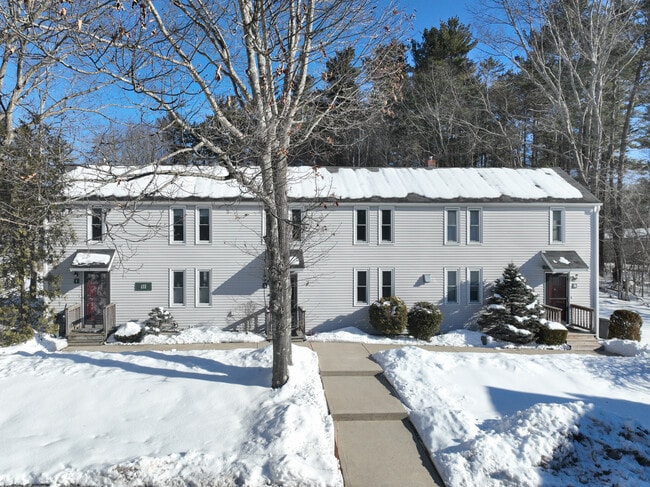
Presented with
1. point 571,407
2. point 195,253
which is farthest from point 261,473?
point 195,253

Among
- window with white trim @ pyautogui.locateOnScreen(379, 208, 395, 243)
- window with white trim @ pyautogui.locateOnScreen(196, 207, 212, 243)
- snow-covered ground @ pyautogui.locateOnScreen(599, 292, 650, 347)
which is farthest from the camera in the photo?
snow-covered ground @ pyautogui.locateOnScreen(599, 292, 650, 347)

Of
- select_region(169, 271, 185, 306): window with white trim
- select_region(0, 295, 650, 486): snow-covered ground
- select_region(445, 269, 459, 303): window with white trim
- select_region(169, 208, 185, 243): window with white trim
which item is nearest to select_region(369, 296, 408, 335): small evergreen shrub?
select_region(445, 269, 459, 303): window with white trim

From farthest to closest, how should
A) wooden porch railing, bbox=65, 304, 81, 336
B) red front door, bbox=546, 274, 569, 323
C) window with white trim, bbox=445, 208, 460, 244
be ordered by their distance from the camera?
red front door, bbox=546, 274, 569, 323 → window with white trim, bbox=445, 208, 460, 244 → wooden porch railing, bbox=65, 304, 81, 336

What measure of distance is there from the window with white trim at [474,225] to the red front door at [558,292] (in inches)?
125

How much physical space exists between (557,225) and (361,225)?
7.84 meters

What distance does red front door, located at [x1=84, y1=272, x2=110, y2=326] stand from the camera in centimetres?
1661

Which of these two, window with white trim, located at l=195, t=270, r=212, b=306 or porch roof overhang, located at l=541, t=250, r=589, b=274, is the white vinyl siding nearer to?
porch roof overhang, located at l=541, t=250, r=589, b=274

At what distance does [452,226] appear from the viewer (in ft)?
58.9

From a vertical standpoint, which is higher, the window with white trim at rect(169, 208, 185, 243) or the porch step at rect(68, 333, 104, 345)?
the window with white trim at rect(169, 208, 185, 243)

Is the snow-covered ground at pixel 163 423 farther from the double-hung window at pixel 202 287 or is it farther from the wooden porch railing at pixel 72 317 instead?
the double-hung window at pixel 202 287

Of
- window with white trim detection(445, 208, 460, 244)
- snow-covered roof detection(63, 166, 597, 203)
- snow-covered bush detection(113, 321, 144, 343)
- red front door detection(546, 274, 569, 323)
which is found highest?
snow-covered roof detection(63, 166, 597, 203)

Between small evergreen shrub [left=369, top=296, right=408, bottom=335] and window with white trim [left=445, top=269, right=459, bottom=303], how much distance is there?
7.23ft

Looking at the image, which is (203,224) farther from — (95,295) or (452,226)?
(452,226)

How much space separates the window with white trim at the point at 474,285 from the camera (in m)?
17.7
